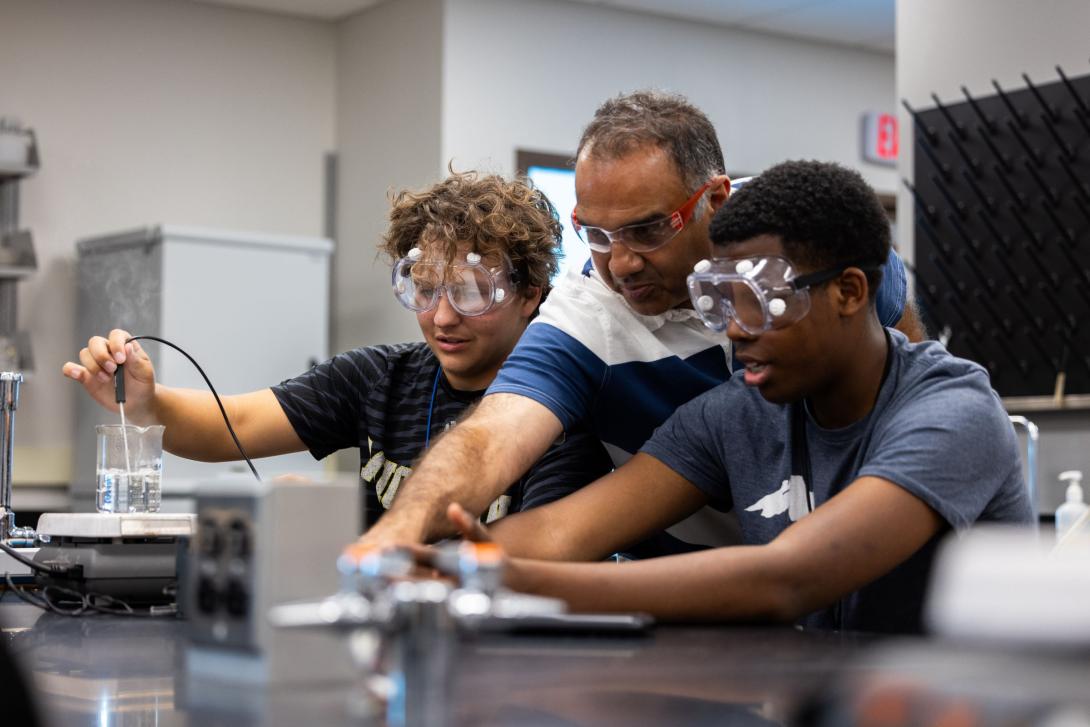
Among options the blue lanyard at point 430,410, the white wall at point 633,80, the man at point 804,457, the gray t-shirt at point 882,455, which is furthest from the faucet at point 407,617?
the white wall at point 633,80

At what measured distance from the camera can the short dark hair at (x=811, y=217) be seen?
5.26ft

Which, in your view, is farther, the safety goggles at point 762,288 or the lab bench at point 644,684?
the safety goggles at point 762,288

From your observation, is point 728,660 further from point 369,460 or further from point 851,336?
point 369,460

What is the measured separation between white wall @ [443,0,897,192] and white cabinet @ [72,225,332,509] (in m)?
0.79

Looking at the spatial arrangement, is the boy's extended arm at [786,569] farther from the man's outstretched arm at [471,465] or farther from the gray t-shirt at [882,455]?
the man's outstretched arm at [471,465]

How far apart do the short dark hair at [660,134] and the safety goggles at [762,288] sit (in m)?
0.32

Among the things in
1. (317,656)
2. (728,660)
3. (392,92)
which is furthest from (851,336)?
(392,92)

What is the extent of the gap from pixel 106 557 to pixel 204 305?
138 inches

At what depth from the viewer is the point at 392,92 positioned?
18.9 feet

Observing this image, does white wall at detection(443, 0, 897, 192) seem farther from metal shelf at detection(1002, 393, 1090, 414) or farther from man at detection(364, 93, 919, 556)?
man at detection(364, 93, 919, 556)

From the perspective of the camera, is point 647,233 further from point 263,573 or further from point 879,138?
point 879,138

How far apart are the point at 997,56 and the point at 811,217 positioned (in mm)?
2723

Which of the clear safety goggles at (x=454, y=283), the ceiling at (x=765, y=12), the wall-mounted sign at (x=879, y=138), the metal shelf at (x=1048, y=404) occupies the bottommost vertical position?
the metal shelf at (x=1048, y=404)

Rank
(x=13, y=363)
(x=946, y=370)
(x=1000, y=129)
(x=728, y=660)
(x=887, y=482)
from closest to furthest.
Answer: (x=728, y=660)
(x=887, y=482)
(x=946, y=370)
(x=1000, y=129)
(x=13, y=363)
